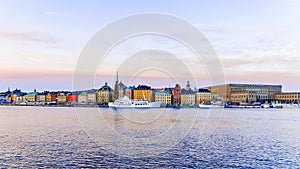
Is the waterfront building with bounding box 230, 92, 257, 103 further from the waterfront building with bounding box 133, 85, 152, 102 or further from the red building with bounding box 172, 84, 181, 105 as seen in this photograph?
the waterfront building with bounding box 133, 85, 152, 102

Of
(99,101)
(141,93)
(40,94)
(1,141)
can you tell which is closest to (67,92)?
(40,94)

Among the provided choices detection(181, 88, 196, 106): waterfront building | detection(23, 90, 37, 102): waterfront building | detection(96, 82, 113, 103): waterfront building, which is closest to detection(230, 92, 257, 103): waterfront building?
detection(181, 88, 196, 106): waterfront building

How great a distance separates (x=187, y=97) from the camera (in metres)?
128

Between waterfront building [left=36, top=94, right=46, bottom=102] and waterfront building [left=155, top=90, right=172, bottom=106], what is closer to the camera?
waterfront building [left=155, top=90, right=172, bottom=106]

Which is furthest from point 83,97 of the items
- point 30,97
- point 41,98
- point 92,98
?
point 30,97

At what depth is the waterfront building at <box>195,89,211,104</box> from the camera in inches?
4953

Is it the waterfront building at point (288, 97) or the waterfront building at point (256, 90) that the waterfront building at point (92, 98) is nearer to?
the waterfront building at point (256, 90)

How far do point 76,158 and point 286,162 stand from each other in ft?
36.3

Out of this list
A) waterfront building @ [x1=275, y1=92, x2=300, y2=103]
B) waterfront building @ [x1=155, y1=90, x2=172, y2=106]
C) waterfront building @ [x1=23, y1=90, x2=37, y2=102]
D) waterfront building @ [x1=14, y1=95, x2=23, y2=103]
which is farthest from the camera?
waterfront building @ [x1=14, y1=95, x2=23, y2=103]

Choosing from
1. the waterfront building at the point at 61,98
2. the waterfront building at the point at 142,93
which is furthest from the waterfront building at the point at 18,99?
the waterfront building at the point at 142,93

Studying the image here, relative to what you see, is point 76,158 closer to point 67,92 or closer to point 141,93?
point 141,93

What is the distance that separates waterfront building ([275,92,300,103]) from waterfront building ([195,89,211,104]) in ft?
139

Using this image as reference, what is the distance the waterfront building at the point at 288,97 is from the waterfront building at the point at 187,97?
4786 centimetres

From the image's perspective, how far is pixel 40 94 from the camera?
185750 mm
